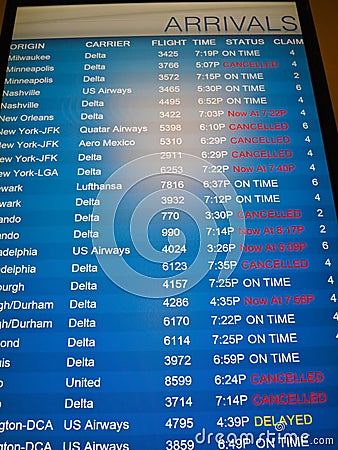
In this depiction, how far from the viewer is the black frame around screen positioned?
104 centimetres

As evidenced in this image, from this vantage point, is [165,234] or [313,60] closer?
[165,234]

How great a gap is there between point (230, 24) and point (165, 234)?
0.54m

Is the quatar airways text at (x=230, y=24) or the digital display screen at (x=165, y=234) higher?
the quatar airways text at (x=230, y=24)

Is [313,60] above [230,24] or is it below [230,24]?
below

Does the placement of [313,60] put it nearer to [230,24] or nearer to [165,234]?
[230,24]

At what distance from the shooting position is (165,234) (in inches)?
38.4

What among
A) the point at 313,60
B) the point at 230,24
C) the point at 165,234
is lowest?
the point at 165,234

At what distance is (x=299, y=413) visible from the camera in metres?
0.85

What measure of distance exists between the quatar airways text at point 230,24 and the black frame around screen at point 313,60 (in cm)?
4

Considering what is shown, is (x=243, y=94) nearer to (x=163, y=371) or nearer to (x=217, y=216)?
(x=217, y=216)

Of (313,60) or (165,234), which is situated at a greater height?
(313,60)

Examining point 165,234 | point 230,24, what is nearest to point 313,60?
point 230,24

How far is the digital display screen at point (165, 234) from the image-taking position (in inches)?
33.8

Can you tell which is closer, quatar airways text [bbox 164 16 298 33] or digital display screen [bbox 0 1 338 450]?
digital display screen [bbox 0 1 338 450]
